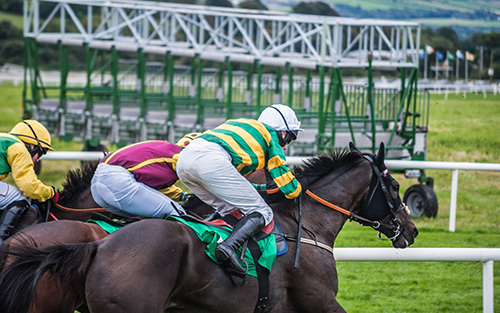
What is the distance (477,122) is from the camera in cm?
708

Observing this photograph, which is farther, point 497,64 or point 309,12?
point 309,12

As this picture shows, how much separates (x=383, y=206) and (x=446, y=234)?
3265mm

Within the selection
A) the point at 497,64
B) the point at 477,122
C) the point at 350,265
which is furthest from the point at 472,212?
the point at 350,265

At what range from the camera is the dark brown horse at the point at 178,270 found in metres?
2.36

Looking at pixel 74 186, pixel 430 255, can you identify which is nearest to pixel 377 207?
pixel 430 255

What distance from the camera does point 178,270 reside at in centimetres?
248

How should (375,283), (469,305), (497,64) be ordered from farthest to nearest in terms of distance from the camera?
(497,64) → (375,283) → (469,305)

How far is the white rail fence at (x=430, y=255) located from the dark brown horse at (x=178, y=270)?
208mm

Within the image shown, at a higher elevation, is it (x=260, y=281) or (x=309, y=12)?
(x=309, y=12)

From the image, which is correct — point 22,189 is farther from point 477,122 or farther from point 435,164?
point 477,122

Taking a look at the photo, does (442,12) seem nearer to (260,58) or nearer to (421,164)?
(260,58)

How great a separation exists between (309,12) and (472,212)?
34.4ft

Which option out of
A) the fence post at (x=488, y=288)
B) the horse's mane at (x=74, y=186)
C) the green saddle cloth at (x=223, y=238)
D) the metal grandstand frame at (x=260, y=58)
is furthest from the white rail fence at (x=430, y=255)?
the metal grandstand frame at (x=260, y=58)

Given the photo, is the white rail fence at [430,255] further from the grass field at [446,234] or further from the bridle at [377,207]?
the grass field at [446,234]
